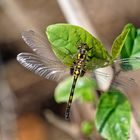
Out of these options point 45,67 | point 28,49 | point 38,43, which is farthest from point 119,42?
point 28,49

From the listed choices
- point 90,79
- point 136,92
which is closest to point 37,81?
point 136,92

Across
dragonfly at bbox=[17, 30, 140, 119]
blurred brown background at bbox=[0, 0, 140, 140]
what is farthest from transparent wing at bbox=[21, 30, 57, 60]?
blurred brown background at bbox=[0, 0, 140, 140]

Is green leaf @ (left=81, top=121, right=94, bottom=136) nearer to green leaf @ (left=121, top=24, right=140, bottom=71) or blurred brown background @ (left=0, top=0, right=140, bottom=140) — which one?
green leaf @ (left=121, top=24, right=140, bottom=71)

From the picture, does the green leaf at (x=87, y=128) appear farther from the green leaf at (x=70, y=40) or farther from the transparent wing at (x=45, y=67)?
the green leaf at (x=70, y=40)

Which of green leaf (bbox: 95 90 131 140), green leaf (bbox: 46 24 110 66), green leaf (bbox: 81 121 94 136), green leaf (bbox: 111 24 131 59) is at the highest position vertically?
green leaf (bbox: 46 24 110 66)

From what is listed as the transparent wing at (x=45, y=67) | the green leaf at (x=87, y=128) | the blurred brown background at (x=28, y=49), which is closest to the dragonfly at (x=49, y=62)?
the transparent wing at (x=45, y=67)
